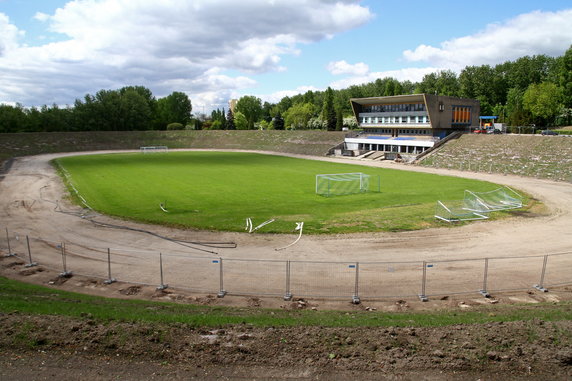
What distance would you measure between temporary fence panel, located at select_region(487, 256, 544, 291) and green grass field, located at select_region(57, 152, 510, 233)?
24.3 ft

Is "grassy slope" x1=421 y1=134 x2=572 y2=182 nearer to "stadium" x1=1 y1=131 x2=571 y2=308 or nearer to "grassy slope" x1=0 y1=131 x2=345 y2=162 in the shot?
"stadium" x1=1 y1=131 x2=571 y2=308

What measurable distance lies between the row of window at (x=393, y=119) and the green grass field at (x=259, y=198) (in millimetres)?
25086

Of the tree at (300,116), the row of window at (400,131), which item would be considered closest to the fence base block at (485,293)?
the row of window at (400,131)

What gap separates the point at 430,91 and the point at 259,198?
368ft

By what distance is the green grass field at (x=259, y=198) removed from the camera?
27812 millimetres

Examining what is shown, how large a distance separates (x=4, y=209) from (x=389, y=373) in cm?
3417

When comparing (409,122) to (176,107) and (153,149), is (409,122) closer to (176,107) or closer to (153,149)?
(153,149)

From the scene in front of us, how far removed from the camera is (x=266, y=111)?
7741 inches

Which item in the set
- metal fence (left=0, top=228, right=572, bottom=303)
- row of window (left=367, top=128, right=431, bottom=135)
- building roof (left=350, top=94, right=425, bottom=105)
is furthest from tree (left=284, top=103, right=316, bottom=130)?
metal fence (left=0, top=228, right=572, bottom=303)

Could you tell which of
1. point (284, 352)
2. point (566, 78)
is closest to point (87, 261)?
point (284, 352)

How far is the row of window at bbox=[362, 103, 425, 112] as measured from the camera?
7981cm

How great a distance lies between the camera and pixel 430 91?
13038 centimetres

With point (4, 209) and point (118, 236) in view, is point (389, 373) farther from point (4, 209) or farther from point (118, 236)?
point (4, 209)

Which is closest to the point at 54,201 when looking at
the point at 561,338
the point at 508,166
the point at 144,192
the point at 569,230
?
the point at 144,192
